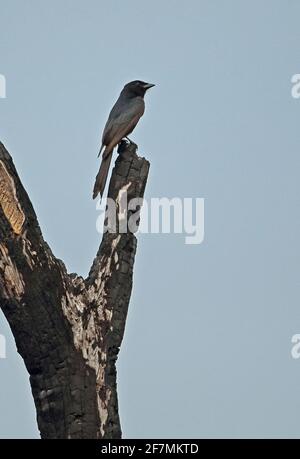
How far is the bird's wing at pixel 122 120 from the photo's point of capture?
10.3 metres

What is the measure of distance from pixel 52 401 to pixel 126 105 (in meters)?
4.44

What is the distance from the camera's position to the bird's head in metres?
11.6

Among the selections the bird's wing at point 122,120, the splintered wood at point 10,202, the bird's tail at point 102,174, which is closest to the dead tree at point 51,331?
the splintered wood at point 10,202

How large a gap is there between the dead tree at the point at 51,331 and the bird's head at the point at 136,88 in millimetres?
4260

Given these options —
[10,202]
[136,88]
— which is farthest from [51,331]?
[136,88]

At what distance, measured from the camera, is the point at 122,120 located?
10.8m

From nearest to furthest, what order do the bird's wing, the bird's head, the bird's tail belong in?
1. the bird's tail
2. the bird's wing
3. the bird's head

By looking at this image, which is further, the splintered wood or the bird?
the bird

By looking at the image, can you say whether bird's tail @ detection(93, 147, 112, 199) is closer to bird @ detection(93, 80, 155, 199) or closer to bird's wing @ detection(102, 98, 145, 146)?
bird @ detection(93, 80, 155, 199)

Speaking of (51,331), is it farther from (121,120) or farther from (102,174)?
(121,120)

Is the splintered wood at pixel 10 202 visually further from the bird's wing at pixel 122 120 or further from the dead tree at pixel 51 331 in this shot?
the bird's wing at pixel 122 120

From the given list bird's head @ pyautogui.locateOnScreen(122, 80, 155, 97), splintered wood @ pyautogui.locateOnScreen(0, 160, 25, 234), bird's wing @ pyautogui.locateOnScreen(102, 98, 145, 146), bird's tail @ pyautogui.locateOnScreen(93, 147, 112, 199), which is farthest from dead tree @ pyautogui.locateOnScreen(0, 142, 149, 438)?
bird's head @ pyautogui.locateOnScreen(122, 80, 155, 97)

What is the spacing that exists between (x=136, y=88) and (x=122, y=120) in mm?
1126
